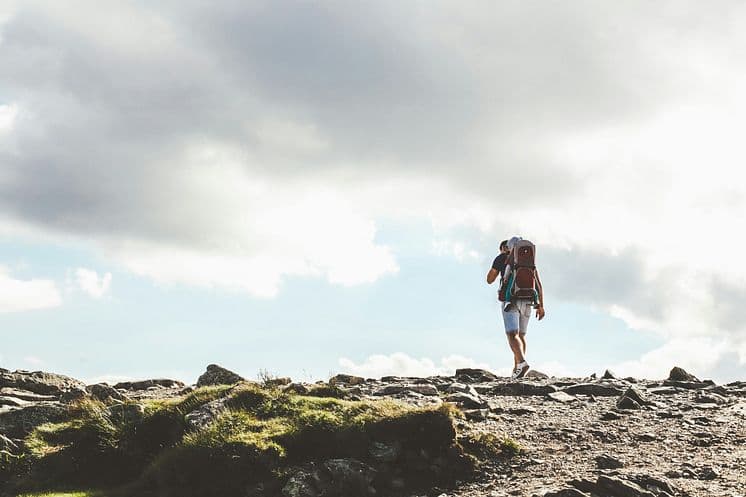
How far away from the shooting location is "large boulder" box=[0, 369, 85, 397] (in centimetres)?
2531

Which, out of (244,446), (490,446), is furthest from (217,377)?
(490,446)

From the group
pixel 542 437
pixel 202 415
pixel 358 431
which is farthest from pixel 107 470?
pixel 542 437

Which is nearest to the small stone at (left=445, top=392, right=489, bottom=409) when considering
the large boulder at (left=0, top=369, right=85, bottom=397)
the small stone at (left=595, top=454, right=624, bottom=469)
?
the small stone at (left=595, top=454, right=624, bottom=469)

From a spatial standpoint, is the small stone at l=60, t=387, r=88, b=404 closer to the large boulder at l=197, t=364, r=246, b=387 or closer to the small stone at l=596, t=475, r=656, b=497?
the large boulder at l=197, t=364, r=246, b=387

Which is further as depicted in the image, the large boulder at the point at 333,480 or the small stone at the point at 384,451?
the small stone at the point at 384,451

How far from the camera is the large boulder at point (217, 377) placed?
887 inches

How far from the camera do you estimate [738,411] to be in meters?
17.7

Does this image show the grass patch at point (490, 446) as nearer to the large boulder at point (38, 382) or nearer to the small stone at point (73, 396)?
the small stone at point (73, 396)

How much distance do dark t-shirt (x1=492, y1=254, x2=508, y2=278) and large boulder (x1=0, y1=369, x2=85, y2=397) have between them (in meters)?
14.8

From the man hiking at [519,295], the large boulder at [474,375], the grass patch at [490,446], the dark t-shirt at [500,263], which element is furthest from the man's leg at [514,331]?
the grass patch at [490,446]

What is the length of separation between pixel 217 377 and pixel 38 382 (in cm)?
737

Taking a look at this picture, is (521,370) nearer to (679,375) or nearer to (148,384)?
(679,375)

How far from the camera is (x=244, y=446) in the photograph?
13945 mm

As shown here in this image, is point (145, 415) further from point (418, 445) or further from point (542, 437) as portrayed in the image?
point (542, 437)
